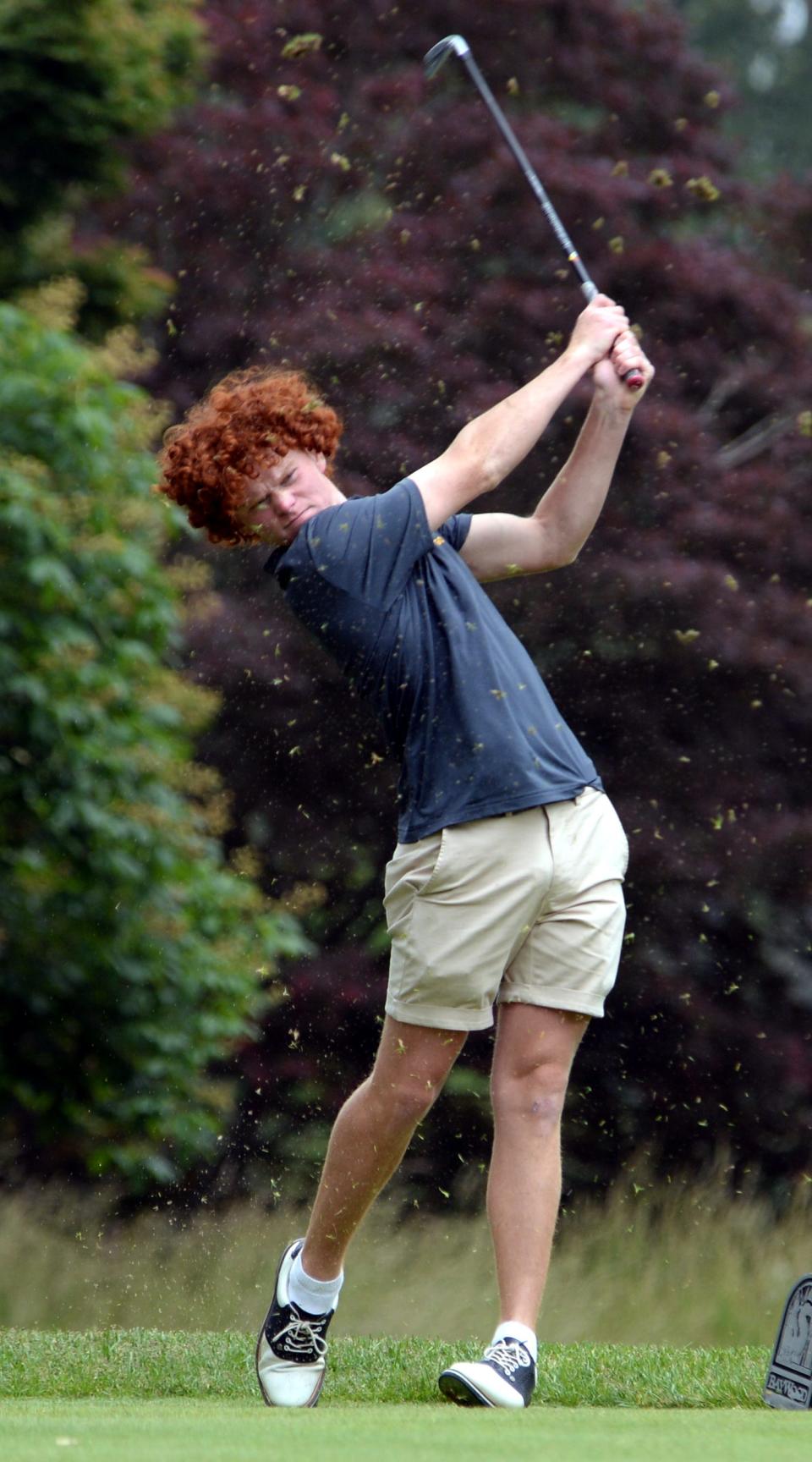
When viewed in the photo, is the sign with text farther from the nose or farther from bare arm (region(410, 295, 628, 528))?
the nose

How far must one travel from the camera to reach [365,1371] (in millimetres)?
3518

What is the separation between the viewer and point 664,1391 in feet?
10.9

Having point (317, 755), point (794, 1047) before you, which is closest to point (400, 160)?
point (317, 755)

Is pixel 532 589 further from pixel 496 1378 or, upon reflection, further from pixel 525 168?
pixel 496 1378

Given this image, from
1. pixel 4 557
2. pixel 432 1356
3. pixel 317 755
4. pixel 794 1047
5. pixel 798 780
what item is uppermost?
pixel 4 557

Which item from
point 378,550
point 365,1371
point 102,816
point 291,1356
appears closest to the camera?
point 378,550

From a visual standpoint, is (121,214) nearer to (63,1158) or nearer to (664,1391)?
(63,1158)

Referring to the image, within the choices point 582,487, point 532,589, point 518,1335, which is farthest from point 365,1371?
point 532,589

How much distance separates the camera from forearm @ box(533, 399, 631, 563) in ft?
10.8

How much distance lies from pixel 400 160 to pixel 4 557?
7.34ft

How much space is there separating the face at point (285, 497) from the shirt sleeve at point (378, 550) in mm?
140

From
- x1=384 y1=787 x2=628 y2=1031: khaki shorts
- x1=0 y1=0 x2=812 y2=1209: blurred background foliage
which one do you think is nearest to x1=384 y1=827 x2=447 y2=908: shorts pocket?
x1=384 y1=787 x2=628 y2=1031: khaki shorts

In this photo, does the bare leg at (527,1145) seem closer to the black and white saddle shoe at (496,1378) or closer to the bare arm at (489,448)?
the black and white saddle shoe at (496,1378)

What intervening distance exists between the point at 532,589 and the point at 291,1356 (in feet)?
11.6
